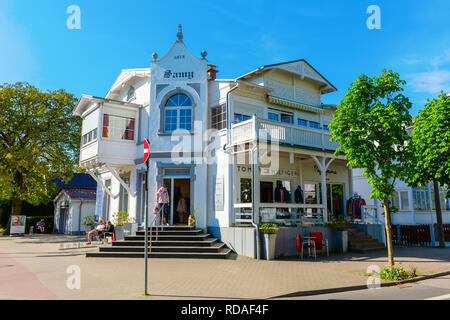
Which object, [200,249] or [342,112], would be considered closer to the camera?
[342,112]

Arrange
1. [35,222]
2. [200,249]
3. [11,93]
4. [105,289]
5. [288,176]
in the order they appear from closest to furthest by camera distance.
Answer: [105,289], [200,249], [288,176], [11,93], [35,222]

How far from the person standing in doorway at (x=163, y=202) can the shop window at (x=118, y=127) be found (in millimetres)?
3967

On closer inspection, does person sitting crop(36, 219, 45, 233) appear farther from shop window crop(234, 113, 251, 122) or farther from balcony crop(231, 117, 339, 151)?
balcony crop(231, 117, 339, 151)

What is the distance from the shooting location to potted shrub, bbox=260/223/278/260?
12211 mm

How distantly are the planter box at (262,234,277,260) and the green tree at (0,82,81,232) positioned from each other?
18178mm

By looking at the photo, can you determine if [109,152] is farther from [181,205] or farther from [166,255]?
[166,255]

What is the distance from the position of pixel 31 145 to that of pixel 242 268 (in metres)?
20.6

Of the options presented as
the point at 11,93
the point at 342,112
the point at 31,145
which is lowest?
the point at 342,112

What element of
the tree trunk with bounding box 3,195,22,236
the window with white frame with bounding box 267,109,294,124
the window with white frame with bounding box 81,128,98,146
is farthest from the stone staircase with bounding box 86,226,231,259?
the tree trunk with bounding box 3,195,22,236

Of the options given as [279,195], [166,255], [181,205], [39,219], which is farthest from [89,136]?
[39,219]

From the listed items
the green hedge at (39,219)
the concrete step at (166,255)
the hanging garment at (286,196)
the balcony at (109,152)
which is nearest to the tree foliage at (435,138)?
the hanging garment at (286,196)

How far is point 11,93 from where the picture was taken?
2370 centimetres
